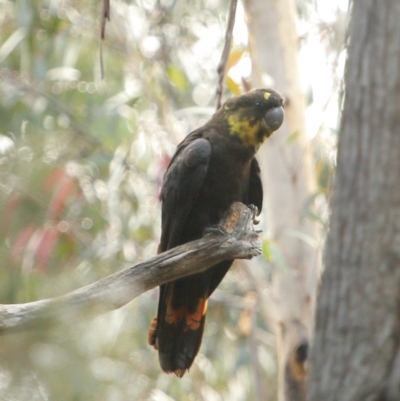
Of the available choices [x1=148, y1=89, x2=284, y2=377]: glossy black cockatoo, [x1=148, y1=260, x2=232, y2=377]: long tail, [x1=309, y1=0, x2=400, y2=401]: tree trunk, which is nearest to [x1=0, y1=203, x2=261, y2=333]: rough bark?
[x1=148, y1=89, x2=284, y2=377]: glossy black cockatoo

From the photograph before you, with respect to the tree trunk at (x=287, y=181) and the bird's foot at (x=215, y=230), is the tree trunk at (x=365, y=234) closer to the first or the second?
the bird's foot at (x=215, y=230)

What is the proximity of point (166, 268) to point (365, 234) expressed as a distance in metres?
0.95

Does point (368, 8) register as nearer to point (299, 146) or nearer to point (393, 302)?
point (393, 302)

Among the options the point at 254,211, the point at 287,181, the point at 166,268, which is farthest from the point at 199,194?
the point at 287,181

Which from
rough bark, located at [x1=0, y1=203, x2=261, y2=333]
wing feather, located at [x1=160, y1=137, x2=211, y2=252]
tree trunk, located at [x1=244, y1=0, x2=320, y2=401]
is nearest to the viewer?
rough bark, located at [x1=0, y1=203, x2=261, y2=333]

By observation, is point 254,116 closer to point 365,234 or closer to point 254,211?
point 254,211

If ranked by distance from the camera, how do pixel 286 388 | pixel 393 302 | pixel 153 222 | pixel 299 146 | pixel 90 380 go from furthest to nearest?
pixel 153 222 → pixel 299 146 → pixel 286 388 → pixel 393 302 → pixel 90 380

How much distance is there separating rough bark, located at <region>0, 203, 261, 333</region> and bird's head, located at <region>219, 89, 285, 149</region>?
0.37 m

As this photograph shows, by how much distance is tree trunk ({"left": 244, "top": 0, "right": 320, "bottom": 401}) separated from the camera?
4.16 metres

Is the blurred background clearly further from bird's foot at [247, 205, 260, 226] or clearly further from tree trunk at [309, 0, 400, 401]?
tree trunk at [309, 0, 400, 401]

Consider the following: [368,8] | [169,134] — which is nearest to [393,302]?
[368,8]

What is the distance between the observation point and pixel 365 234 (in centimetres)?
145

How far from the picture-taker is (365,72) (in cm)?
149

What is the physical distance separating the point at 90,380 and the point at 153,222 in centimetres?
446
